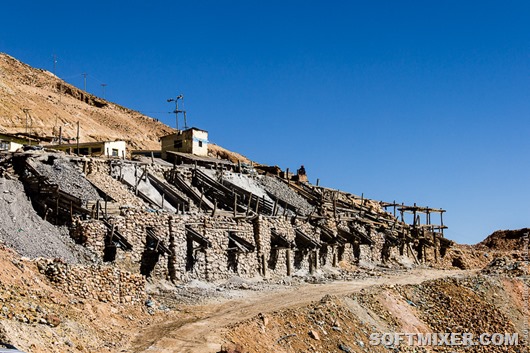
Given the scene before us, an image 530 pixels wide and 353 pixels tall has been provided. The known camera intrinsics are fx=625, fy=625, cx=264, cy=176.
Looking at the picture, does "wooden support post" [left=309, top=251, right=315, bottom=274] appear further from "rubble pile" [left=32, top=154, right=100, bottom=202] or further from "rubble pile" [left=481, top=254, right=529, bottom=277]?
"rubble pile" [left=32, top=154, right=100, bottom=202]

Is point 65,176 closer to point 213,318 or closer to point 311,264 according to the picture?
point 213,318

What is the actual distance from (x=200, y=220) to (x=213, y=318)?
30.3 feet

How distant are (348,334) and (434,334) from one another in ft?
19.6

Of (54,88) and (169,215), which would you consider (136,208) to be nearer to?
(169,215)

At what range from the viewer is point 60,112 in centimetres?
8219

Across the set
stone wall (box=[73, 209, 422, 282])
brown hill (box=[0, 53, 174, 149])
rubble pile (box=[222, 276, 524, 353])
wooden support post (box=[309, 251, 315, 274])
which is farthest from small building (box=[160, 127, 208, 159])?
rubble pile (box=[222, 276, 524, 353])

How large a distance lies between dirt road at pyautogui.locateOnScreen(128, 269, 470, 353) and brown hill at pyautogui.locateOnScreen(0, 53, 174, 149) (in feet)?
149

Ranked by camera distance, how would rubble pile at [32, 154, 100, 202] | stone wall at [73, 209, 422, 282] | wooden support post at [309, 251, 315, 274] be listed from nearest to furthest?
stone wall at [73, 209, 422, 282] < rubble pile at [32, 154, 100, 202] < wooden support post at [309, 251, 315, 274]

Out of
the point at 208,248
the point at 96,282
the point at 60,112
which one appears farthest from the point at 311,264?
the point at 60,112

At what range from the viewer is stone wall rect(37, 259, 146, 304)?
779 inches

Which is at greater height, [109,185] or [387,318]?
[109,185]

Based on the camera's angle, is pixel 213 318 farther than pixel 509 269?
No

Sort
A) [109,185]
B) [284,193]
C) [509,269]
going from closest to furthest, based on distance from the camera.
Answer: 1. [109,185]
2. [509,269]
3. [284,193]

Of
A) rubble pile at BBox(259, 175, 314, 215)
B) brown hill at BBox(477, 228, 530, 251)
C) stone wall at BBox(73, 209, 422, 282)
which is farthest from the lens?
brown hill at BBox(477, 228, 530, 251)
